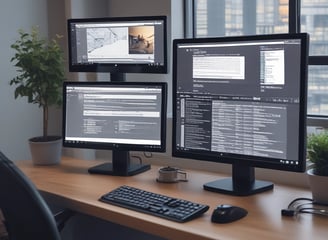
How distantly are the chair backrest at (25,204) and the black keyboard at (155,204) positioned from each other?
0.31 meters

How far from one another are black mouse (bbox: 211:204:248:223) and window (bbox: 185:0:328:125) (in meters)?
0.71

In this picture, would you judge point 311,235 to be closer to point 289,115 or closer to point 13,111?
point 289,115

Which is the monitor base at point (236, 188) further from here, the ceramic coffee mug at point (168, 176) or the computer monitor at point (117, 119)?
the computer monitor at point (117, 119)

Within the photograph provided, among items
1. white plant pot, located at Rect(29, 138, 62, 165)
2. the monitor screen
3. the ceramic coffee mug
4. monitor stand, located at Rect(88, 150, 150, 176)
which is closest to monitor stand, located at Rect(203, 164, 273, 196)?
A: the ceramic coffee mug

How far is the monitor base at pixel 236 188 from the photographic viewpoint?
209 cm

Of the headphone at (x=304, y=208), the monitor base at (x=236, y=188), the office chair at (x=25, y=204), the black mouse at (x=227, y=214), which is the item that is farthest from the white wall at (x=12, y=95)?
the headphone at (x=304, y=208)

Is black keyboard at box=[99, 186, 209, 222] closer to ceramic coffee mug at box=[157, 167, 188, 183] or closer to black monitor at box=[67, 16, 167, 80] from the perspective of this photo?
ceramic coffee mug at box=[157, 167, 188, 183]

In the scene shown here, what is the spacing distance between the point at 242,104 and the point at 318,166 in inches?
14.4

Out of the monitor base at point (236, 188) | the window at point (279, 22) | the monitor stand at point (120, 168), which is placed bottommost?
the monitor base at point (236, 188)

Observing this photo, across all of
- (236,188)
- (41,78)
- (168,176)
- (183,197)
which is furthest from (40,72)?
(236,188)

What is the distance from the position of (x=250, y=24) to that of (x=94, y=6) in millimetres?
940

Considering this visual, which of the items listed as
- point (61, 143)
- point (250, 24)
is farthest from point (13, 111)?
point (250, 24)

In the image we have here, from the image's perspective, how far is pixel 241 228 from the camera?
170 centimetres

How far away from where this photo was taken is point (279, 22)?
8.99ft
